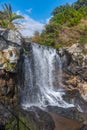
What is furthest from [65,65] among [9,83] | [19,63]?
[9,83]

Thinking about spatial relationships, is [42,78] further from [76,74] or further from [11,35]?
[11,35]

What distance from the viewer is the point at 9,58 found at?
20.3 m

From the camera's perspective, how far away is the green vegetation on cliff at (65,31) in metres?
28.6

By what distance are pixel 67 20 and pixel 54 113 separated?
53.6ft

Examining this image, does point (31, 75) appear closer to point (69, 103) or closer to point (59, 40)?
point (69, 103)

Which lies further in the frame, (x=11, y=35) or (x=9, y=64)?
(x=11, y=35)

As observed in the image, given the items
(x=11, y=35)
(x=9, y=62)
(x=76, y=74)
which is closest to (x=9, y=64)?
(x=9, y=62)

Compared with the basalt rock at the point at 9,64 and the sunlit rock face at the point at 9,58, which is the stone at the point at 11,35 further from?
the sunlit rock face at the point at 9,58

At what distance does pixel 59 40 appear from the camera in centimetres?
2898

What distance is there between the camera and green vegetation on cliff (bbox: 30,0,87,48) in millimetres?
28578

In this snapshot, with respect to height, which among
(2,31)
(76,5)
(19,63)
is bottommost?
(19,63)

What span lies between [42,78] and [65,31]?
8259 mm

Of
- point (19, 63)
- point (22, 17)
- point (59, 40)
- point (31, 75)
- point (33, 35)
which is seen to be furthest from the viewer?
point (33, 35)

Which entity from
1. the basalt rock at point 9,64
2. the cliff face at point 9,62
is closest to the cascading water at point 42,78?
the basalt rock at point 9,64
